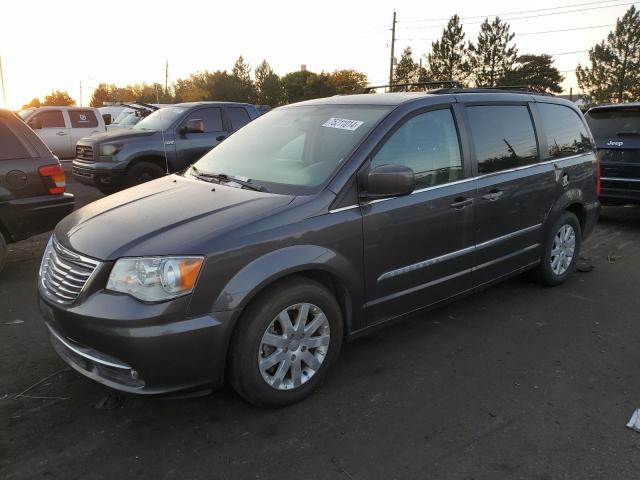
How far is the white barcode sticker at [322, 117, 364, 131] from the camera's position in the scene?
3491 millimetres

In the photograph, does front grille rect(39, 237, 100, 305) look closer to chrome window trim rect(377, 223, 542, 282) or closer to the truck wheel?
chrome window trim rect(377, 223, 542, 282)

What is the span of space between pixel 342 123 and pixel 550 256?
2.54 metres

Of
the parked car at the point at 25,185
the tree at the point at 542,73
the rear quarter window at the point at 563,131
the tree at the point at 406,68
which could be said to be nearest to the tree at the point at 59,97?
the tree at the point at 406,68

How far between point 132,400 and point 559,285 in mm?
4027

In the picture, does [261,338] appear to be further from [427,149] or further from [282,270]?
[427,149]

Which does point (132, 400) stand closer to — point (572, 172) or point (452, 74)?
point (572, 172)

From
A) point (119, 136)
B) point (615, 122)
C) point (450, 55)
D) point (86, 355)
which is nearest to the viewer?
point (86, 355)

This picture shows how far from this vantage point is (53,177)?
17.6 feet

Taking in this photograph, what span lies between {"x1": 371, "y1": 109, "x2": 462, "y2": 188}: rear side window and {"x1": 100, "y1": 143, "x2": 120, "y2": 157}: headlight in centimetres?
672

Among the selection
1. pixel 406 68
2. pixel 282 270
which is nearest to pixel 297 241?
pixel 282 270

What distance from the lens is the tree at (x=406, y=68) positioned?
182 ft

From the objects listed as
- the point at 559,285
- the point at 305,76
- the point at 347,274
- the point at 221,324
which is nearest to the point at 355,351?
the point at 347,274

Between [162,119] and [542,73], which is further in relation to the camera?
[542,73]

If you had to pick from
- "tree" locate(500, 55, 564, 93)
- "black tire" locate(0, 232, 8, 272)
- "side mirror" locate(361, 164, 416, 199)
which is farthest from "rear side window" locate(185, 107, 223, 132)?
"tree" locate(500, 55, 564, 93)
